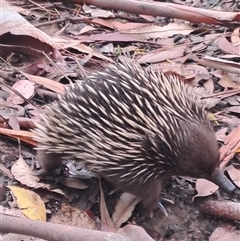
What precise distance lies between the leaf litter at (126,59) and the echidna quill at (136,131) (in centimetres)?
21

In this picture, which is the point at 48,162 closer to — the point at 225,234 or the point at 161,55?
the point at 225,234

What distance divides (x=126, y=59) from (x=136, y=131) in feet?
4.82

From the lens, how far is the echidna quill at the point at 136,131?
2.81 m

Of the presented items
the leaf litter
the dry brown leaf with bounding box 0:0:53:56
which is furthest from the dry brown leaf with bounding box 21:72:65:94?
the dry brown leaf with bounding box 0:0:53:56

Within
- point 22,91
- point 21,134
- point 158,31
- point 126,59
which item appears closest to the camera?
point 21,134

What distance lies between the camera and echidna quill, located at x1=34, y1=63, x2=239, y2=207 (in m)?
2.81

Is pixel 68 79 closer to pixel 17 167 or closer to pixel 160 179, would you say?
pixel 17 167

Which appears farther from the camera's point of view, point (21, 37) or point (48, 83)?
point (21, 37)

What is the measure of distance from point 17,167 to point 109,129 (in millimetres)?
605

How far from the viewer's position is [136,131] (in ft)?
9.39

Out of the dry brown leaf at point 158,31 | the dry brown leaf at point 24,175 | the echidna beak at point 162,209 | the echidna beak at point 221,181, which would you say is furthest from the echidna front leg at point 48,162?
the dry brown leaf at point 158,31

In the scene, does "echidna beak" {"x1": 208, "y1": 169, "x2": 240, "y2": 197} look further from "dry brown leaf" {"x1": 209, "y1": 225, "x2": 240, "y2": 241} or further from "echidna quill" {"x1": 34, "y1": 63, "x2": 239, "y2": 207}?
"dry brown leaf" {"x1": 209, "y1": 225, "x2": 240, "y2": 241}

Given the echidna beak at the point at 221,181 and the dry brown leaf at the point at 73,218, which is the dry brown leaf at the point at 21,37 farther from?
the echidna beak at the point at 221,181

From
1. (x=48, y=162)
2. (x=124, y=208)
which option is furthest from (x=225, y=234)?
(x=48, y=162)
